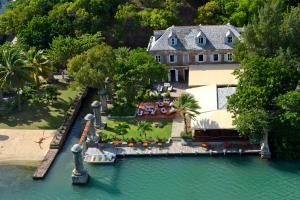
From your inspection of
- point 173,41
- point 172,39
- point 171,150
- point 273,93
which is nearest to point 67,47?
point 172,39

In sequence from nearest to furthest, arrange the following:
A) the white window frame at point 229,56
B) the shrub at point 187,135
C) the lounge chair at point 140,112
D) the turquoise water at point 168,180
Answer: the turquoise water at point 168,180, the shrub at point 187,135, the lounge chair at point 140,112, the white window frame at point 229,56

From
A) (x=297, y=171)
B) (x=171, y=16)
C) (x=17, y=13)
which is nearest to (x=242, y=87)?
(x=297, y=171)

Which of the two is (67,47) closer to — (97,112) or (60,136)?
(97,112)

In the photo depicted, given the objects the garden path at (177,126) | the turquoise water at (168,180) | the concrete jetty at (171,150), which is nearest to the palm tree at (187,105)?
the garden path at (177,126)

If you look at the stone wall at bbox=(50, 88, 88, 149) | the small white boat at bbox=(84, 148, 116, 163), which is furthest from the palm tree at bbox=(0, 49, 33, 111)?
the small white boat at bbox=(84, 148, 116, 163)

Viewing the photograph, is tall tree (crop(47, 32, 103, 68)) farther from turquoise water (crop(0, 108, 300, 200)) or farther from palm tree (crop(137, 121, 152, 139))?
turquoise water (crop(0, 108, 300, 200))

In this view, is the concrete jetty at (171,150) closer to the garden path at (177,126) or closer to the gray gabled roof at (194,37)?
the garden path at (177,126)

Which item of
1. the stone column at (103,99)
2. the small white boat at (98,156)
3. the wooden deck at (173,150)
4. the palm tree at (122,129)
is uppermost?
the stone column at (103,99)

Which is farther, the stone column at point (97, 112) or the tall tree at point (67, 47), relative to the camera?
the tall tree at point (67, 47)
